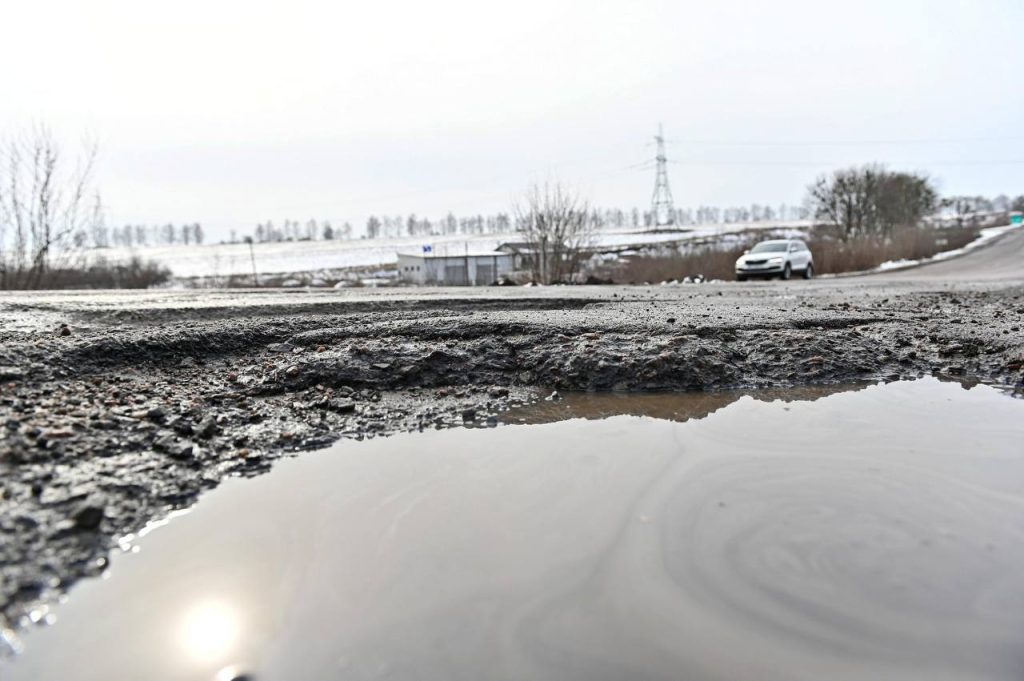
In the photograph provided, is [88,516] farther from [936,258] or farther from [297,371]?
[936,258]

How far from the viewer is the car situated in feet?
62.4

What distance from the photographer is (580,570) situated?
214 centimetres

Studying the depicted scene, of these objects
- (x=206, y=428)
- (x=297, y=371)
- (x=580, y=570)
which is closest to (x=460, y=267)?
(x=297, y=371)

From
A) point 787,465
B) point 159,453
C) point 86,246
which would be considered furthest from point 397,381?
point 86,246

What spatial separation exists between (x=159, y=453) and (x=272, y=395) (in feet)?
3.66

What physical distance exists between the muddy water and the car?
660 inches

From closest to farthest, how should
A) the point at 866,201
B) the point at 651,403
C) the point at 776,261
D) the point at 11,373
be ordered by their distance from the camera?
the point at 11,373
the point at 651,403
the point at 776,261
the point at 866,201

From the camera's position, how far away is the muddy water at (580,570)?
5.63 feet

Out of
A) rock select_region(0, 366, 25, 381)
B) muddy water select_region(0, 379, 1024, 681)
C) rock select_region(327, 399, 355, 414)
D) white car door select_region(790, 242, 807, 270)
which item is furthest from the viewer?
white car door select_region(790, 242, 807, 270)

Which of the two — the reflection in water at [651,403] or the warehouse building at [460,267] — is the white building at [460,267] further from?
the reflection in water at [651,403]

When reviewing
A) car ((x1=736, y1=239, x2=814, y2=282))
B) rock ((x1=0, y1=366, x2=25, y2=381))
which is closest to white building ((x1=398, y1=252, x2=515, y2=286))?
car ((x1=736, y1=239, x2=814, y2=282))

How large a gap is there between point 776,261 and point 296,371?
1773cm

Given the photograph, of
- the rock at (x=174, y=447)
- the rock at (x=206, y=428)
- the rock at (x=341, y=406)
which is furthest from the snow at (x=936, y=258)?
the rock at (x=174, y=447)

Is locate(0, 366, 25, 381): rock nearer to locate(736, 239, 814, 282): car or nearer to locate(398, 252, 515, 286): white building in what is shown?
locate(736, 239, 814, 282): car
